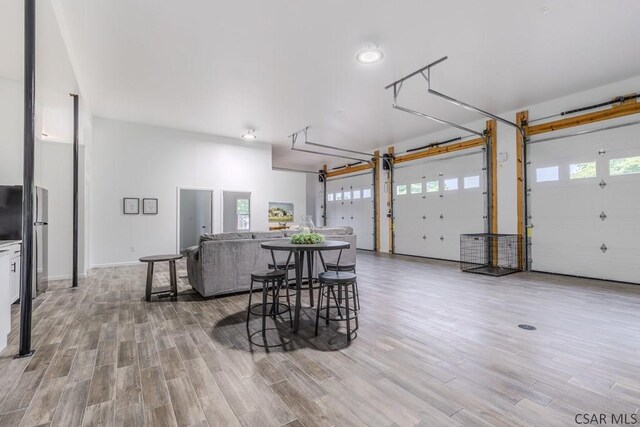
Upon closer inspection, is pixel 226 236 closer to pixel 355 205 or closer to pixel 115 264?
pixel 115 264

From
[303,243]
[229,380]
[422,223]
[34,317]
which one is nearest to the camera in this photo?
[229,380]

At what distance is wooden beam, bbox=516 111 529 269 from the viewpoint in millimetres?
6188

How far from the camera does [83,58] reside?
13.8 ft

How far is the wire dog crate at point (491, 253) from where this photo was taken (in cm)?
619

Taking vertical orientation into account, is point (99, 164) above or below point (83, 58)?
below

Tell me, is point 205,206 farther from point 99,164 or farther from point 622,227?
point 622,227

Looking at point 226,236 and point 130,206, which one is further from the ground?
point 130,206

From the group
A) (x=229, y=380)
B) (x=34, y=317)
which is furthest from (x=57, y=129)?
(x=229, y=380)

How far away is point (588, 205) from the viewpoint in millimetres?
5391

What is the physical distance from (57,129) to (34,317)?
4.85m

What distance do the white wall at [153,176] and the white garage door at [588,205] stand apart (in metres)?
7.01

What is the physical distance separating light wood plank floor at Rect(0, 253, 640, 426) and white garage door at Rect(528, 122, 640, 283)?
5.42ft

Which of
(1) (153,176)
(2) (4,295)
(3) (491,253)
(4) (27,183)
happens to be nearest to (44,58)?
(4) (27,183)

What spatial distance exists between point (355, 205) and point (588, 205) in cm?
662
